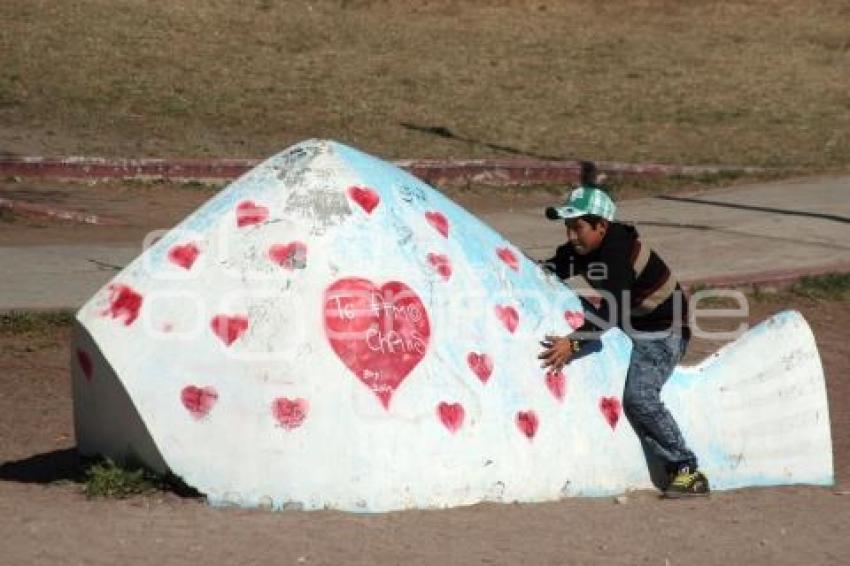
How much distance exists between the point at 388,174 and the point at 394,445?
112 centimetres

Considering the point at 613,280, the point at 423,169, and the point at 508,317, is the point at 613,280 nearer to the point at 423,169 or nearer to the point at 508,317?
the point at 508,317

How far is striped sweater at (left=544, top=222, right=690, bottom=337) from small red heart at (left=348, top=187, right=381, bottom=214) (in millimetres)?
808

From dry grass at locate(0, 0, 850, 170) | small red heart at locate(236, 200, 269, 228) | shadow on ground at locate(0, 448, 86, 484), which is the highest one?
dry grass at locate(0, 0, 850, 170)

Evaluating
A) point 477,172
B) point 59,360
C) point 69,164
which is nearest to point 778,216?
point 477,172

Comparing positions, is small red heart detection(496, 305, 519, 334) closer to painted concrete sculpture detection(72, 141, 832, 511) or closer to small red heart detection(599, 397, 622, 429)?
painted concrete sculpture detection(72, 141, 832, 511)

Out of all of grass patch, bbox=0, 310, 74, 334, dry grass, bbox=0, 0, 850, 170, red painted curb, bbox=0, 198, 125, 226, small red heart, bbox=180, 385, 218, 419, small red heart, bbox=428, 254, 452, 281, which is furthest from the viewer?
dry grass, bbox=0, 0, 850, 170

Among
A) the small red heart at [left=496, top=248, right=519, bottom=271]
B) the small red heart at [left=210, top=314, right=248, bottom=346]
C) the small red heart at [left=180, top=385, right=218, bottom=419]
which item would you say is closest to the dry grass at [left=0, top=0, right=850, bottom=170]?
the small red heart at [left=496, top=248, right=519, bottom=271]

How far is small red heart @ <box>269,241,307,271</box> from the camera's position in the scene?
6832 mm

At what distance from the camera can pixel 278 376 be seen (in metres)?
6.68

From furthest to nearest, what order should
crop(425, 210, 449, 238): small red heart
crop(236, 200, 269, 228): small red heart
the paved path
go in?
the paved path → crop(425, 210, 449, 238): small red heart → crop(236, 200, 269, 228): small red heart

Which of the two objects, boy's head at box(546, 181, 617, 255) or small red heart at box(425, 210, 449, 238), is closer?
boy's head at box(546, 181, 617, 255)

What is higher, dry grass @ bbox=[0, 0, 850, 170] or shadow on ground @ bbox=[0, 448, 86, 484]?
dry grass @ bbox=[0, 0, 850, 170]

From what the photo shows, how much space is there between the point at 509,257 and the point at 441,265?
410mm

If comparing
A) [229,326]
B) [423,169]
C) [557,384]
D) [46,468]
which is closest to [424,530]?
[557,384]
